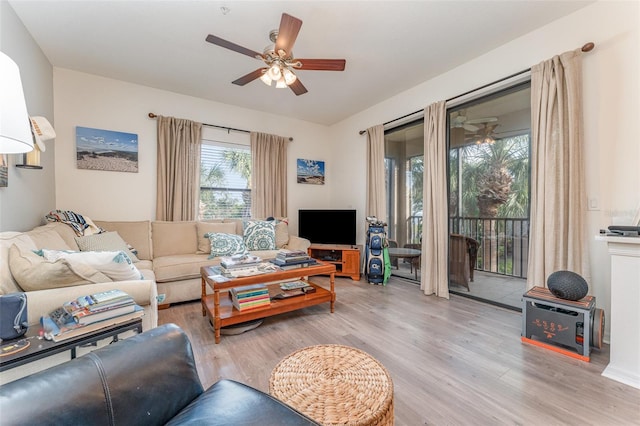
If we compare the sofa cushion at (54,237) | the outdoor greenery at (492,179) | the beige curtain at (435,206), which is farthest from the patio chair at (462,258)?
the sofa cushion at (54,237)

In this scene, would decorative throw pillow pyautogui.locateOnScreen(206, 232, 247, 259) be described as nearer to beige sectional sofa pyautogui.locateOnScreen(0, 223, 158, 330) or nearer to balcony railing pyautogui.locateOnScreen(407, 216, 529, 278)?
beige sectional sofa pyautogui.locateOnScreen(0, 223, 158, 330)

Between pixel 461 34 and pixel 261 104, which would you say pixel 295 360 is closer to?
pixel 461 34

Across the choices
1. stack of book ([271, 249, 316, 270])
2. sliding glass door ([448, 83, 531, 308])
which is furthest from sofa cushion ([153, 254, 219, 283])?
sliding glass door ([448, 83, 531, 308])

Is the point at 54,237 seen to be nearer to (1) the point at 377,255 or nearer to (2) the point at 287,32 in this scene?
(2) the point at 287,32

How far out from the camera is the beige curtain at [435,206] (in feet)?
10.0

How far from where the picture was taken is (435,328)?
226cm

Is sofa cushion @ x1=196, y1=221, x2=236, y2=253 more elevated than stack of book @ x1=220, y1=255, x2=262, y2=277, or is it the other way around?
sofa cushion @ x1=196, y1=221, x2=236, y2=253

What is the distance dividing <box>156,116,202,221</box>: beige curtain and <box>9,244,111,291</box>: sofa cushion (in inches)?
85.6

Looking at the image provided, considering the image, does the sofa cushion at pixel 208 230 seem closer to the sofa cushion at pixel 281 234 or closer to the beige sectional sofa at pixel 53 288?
the sofa cushion at pixel 281 234

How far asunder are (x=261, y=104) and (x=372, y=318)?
3.43m

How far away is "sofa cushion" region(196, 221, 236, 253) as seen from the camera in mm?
3355

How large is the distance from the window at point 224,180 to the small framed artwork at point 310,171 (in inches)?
37.6

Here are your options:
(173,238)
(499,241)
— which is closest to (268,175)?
(173,238)

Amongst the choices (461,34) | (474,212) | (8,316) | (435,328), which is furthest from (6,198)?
(474,212)
